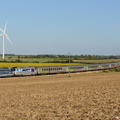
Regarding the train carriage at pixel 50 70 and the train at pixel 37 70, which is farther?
the train carriage at pixel 50 70

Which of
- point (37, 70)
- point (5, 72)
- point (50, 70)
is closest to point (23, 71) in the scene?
point (37, 70)

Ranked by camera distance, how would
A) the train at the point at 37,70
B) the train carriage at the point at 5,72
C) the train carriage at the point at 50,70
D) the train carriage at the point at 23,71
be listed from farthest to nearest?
the train carriage at the point at 50,70
the train carriage at the point at 23,71
the train at the point at 37,70
the train carriage at the point at 5,72

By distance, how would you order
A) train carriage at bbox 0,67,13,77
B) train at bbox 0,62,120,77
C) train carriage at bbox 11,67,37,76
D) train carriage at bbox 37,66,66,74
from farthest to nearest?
train carriage at bbox 37,66,66,74 → train carriage at bbox 11,67,37,76 → train at bbox 0,62,120,77 → train carriage at bbox 0,67,13,77

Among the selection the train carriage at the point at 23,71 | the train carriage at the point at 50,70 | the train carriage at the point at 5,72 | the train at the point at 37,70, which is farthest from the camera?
the train carriage at the point at 50,70

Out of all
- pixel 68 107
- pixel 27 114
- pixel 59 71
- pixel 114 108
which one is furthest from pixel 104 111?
pixel 59 71

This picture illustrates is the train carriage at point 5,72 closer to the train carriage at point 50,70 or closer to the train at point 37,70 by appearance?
the train at point 37,70

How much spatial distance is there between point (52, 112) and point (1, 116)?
2834 mm

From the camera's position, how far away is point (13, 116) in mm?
14953

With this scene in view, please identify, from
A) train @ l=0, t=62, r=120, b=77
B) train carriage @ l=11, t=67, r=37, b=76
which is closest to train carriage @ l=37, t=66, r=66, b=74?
train @ l=0, t=62, r=120, b=77

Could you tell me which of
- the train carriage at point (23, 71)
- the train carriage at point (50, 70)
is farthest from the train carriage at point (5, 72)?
the train carriage at point (50, 70)

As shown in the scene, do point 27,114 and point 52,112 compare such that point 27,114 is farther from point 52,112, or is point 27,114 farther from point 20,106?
point 20,106

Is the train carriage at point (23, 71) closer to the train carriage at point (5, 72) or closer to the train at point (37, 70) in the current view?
the train at point (37, 70)

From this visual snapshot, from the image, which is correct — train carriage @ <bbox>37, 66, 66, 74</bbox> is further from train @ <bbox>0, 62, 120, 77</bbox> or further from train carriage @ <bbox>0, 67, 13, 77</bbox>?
train carriage @ <bbox>0, 67, 13, 77</bbox>

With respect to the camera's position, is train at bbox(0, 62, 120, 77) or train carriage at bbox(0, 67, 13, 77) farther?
train at bbox(0, 62, 120, 77)
